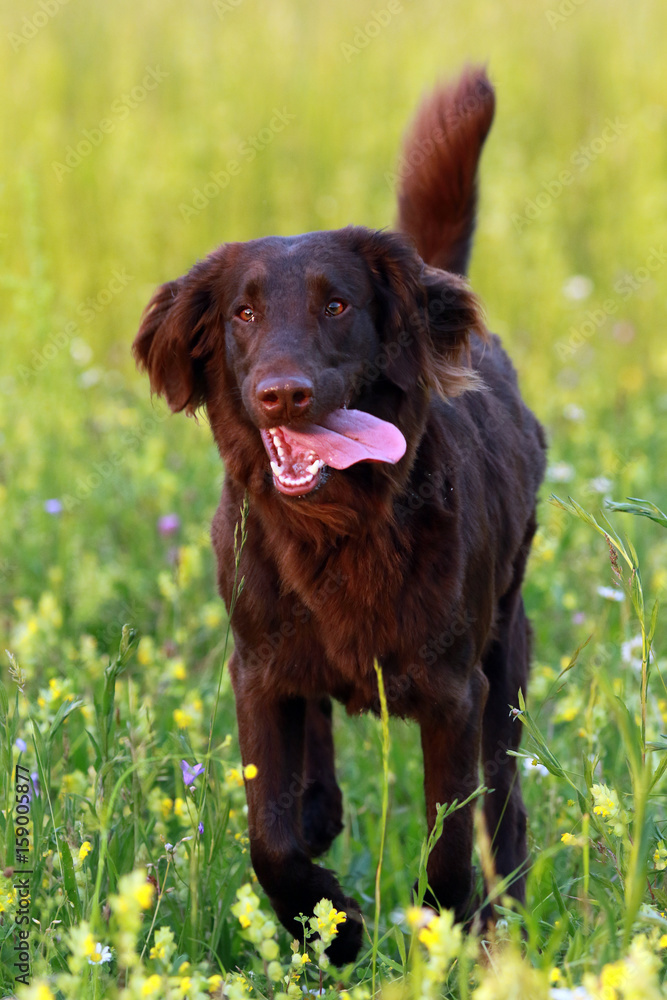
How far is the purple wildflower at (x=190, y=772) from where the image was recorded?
83.7 inches

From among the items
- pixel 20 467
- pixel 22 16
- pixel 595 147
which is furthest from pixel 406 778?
pixel 22 16

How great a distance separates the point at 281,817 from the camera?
2.47 metres

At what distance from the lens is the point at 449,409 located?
2.81 m

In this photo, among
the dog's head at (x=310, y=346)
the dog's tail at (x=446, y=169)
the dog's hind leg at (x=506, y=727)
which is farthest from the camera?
the dog's tail at (x=446, y=169)

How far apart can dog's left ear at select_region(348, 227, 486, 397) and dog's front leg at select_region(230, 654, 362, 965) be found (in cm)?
86

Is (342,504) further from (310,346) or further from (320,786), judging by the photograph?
(320,786)

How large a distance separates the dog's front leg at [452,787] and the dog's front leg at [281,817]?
220 mm

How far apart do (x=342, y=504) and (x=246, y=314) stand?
529 mm

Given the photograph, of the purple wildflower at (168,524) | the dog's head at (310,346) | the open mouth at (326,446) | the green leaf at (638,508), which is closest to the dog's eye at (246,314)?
the dog's head at (310,346)

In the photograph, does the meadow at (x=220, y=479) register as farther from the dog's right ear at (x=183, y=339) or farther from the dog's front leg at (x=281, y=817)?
the dog's right ear at (x=183, y=339)

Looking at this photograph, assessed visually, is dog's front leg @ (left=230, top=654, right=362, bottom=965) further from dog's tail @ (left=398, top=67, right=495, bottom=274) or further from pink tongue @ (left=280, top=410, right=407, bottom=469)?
dog's tail @ (left=398, top=67, right=495, bottom=274)

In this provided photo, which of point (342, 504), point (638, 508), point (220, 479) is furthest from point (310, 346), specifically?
point (220, 479)

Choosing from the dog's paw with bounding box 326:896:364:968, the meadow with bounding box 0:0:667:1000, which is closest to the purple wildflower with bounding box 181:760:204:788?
the meadow with bounding box 0:0:667:1000

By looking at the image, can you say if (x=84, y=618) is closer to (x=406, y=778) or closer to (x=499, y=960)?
(x=406, y=778)
